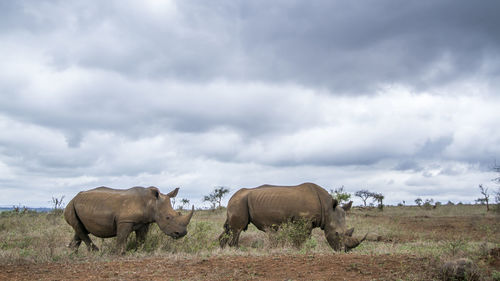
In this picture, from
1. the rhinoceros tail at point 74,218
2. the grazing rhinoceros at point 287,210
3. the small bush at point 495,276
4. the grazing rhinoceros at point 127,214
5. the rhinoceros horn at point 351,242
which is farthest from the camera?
the grazing rhinoceros at point 287,210

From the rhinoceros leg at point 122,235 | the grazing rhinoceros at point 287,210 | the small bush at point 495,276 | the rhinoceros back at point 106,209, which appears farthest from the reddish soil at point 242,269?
the grazing rhinoceros at point 287,210

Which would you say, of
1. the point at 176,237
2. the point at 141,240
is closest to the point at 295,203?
the point at 176,237

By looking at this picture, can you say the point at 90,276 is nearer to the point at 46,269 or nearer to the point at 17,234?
the point at 46,269

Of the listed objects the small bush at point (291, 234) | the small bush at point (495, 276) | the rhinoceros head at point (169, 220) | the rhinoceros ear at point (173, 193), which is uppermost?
the rhinoceros ear at point (173, 193)

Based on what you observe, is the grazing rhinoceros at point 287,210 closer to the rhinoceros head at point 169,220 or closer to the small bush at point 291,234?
the small bush at point 291,234

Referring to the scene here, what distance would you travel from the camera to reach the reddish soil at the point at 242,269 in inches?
253

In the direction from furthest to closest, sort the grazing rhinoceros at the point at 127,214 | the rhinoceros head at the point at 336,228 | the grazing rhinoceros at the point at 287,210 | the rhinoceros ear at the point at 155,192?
1. the grazing rhinoceros at the point at 287,210
2. the rhinoceros head at the point at 336,228
3. the rhinoceros ear at the point at 155,192
4. the grazing rhinoceros at the point at 127,214

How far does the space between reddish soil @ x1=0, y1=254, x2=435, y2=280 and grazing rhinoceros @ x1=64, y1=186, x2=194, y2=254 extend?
1.44 metres

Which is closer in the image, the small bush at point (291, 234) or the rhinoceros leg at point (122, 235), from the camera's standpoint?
the rhinoceros leg at point (122, 235)

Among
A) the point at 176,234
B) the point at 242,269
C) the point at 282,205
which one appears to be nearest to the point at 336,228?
the point at 282,205

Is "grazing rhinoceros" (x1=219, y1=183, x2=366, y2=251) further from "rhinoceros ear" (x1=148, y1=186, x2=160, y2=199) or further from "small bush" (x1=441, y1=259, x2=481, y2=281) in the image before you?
"small bush" (x1=441, y1=259, x2=481, y2=281)

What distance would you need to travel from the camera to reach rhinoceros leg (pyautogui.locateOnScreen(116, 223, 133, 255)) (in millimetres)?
9195

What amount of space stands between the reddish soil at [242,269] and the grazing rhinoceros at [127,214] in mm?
1441

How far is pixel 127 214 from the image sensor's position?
9.33 meters
